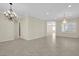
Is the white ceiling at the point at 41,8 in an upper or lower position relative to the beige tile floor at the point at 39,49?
upper

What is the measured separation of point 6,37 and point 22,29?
1.87 m

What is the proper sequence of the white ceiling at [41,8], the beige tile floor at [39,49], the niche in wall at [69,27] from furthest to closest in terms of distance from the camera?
the niche in wall at [69,27] → the white ceiling at [41,8] → the beige tile floor at [39,49]

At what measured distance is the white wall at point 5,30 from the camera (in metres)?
6.05

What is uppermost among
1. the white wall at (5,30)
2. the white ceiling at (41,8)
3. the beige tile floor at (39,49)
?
the white ceiling at (41,8)

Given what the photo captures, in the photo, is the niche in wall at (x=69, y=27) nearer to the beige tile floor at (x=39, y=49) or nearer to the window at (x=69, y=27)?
the window at (x=69, y=27)

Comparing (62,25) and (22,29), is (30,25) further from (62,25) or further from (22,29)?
(62,25)

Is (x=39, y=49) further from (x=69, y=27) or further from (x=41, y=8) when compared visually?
(x=69, y=27)

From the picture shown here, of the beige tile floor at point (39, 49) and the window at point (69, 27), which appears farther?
the window at point (69, 27)

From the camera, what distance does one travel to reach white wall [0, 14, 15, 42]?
19.9 feet

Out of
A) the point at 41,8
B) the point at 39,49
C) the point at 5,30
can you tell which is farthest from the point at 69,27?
the point at 5,30

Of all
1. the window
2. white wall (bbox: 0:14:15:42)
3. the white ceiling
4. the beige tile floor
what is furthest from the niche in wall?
white wall (bbox: 0:14:15:42)

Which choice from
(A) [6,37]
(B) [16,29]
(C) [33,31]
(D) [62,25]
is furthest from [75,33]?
(A) [6,37]

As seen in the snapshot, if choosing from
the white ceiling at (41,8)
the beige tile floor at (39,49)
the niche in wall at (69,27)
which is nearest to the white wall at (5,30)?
the white ceiling at (41,8)

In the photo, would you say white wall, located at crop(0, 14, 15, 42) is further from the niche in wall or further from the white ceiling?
the niche in wall
